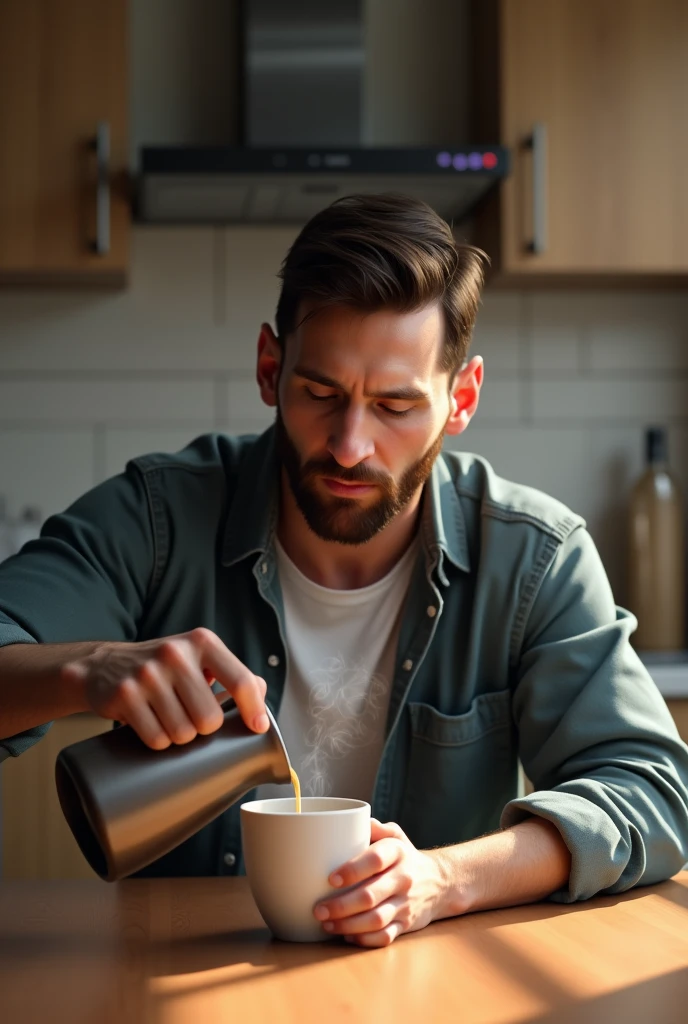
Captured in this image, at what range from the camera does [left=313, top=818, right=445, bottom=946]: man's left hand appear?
2.97 ft

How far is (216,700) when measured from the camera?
0.89 meters

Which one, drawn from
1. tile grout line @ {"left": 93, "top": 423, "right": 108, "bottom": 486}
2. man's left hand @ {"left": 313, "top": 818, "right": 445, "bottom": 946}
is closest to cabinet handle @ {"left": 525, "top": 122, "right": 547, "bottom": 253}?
tile grout line @ {"left": 93, "top": 423, "right": 108, "bottom": 486}

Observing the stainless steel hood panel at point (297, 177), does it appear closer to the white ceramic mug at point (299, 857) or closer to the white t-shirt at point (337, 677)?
the white t-shirt at point (337, 677)

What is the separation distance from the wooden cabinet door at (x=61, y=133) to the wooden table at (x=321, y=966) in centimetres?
167

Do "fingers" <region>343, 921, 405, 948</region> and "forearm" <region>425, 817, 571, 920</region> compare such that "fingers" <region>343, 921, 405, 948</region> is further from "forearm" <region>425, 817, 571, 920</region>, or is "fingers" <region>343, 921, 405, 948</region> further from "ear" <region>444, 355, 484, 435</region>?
"ear" <region>444, 355, 484, 435</region>

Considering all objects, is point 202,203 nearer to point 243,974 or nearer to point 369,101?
point 369,101

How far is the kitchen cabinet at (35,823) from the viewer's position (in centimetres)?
224

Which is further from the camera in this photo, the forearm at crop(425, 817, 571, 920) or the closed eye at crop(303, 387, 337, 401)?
the closed eye at crop(303, 387, 337, 401)

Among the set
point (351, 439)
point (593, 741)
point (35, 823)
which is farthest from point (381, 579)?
point (35, 823)

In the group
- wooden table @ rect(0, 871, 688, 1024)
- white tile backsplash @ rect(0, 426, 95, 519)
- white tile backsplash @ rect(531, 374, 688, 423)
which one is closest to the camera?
wooden table @ rect(0, 871, 688, 1024)

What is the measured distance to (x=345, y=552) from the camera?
1.53 m

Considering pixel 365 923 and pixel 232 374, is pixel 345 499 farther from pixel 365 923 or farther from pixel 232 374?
pixel 232 374

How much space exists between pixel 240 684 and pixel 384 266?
646 mm

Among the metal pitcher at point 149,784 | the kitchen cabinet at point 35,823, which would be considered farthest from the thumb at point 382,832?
the kitchen cabinet at point 35,823
